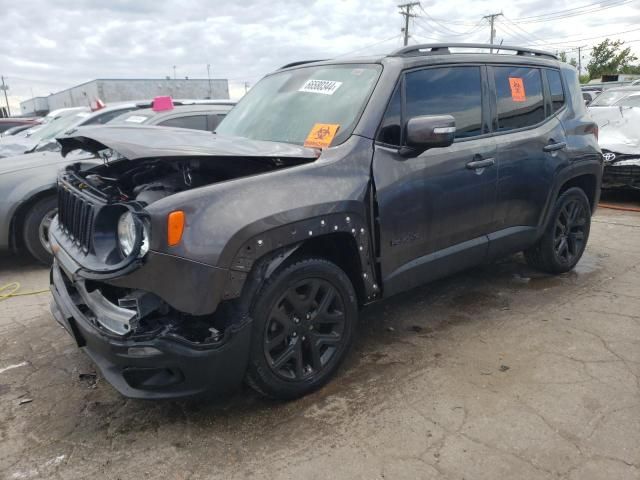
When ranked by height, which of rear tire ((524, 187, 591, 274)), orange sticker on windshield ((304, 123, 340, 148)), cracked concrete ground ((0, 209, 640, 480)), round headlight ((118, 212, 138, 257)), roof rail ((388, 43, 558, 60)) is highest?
roof rail ((388, 43, 558, 60))

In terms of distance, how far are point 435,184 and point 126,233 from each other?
73.7 inches

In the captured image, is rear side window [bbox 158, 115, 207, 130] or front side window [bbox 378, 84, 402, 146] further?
rear side window [bbox 158, 115, 207, 130]

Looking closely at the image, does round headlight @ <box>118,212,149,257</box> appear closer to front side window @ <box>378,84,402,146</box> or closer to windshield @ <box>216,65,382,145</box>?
windshield @ <box>216,65,382,145</box>

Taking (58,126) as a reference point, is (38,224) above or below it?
below

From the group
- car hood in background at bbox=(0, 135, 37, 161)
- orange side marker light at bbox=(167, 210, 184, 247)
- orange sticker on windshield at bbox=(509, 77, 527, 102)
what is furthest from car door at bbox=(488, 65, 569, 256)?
car hood in background at bbox=(0, 135, 37, 161)

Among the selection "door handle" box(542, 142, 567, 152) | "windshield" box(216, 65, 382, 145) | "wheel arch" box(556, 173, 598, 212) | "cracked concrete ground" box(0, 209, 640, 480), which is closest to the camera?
"cracked concrete ground" box(0, 209, 640, 480)

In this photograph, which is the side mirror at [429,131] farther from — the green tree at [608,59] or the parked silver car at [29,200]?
the green tree at [608,59]

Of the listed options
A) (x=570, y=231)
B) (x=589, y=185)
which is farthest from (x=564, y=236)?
(x=589, y=185)

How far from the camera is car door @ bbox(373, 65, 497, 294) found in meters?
3.12

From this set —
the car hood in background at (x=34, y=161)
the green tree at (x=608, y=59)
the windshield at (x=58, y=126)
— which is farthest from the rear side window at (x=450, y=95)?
the green tree at (x=608, y=59)

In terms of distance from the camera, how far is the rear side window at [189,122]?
236 inches

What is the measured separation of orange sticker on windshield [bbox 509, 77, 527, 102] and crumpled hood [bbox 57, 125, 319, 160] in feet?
6.38

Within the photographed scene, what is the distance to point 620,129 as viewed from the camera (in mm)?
8242

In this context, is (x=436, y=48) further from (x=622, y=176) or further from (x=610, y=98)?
(x=610, y=98)
